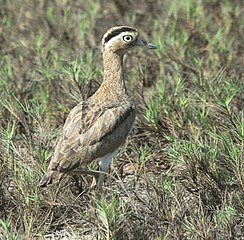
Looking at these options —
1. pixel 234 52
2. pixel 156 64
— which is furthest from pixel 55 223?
pixel 234 52

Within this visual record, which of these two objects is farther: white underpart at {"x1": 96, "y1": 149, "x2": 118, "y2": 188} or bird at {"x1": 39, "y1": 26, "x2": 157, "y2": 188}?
white underpart at {"x1": 96, "y1": 149, "x2": 118, "y2": 188}

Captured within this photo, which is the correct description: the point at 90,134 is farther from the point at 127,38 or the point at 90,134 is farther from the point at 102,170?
the point at 127,38

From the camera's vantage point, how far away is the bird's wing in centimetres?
507

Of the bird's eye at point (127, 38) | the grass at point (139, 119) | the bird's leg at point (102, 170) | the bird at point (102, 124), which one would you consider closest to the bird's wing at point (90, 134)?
the bird at point (102, 124)

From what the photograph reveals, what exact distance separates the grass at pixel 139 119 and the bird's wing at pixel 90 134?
0.21 metres

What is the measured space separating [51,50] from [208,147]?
270 cm

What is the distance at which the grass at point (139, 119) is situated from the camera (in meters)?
4.72

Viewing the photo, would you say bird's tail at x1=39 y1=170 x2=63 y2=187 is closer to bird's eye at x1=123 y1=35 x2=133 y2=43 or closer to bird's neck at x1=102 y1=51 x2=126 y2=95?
bird's neck at x1=102 y1=51 x2=126 y2=95

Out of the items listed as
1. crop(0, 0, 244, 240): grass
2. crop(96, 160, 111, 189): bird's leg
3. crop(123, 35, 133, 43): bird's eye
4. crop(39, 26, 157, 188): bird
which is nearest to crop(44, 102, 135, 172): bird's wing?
crop(39, 26, 157, 188): bird

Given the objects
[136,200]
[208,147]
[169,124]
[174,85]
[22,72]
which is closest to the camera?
[136,200]

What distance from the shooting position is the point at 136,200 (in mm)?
5004

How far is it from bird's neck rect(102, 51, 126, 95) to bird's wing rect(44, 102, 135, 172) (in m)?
0.23

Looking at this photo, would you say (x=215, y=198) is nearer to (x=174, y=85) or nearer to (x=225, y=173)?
(x=225, y=173)

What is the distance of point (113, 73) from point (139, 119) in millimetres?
637
